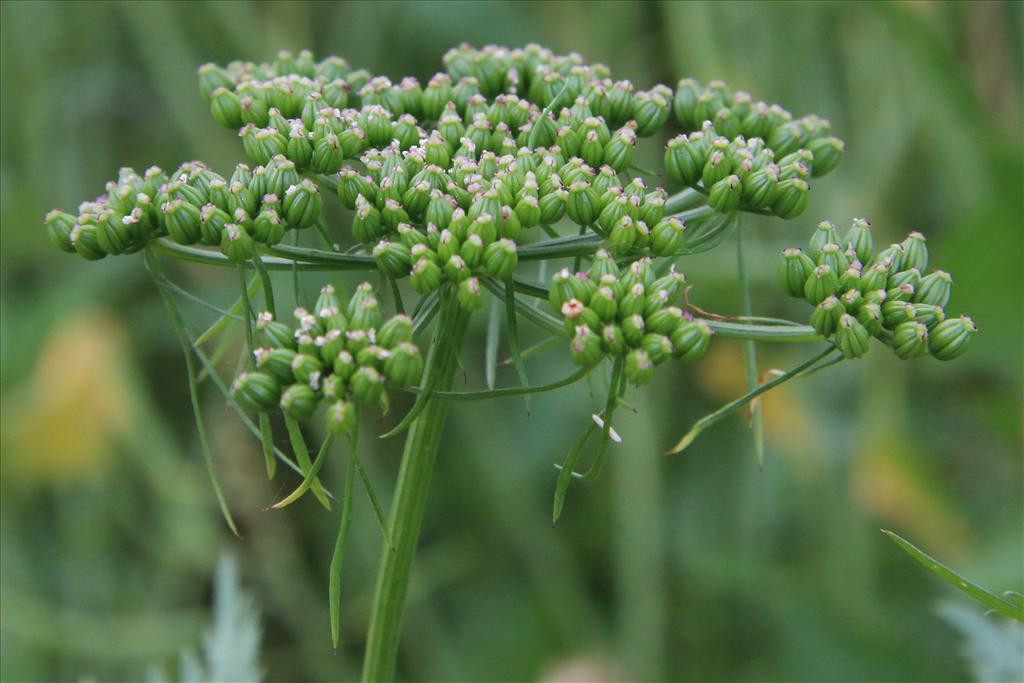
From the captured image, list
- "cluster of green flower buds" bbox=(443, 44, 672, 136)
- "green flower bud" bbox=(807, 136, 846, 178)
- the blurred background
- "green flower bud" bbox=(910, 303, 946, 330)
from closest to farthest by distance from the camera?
"green flower bud" bbox=(910, 303, 946, 330) → "cluster of green flower buds" bbox=(443, 44, 672, 136) → "green flower bud" bbox=(807, 136, 846, 178) → the blurred background

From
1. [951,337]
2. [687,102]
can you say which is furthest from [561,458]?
[951,337]

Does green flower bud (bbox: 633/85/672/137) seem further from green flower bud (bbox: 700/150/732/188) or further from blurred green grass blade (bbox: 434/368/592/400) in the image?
blurred green grass blade (bbox: 434/368/592/400)

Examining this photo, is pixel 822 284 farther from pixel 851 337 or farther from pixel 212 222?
pixel 212 222

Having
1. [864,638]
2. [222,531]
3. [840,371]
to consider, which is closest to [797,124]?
[864,638]

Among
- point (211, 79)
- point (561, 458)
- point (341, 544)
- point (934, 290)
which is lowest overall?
point (561, 458)

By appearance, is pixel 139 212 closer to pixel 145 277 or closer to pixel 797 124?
pixel 797 124

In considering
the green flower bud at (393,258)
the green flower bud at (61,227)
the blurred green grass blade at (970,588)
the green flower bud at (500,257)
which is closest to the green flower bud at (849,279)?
the blurred green grass blade at (970,588)

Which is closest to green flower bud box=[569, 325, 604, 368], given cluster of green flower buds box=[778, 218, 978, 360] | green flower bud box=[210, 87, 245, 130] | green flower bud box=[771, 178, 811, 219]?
cluster of green flower buds box=[778, 218, 978, 360]
